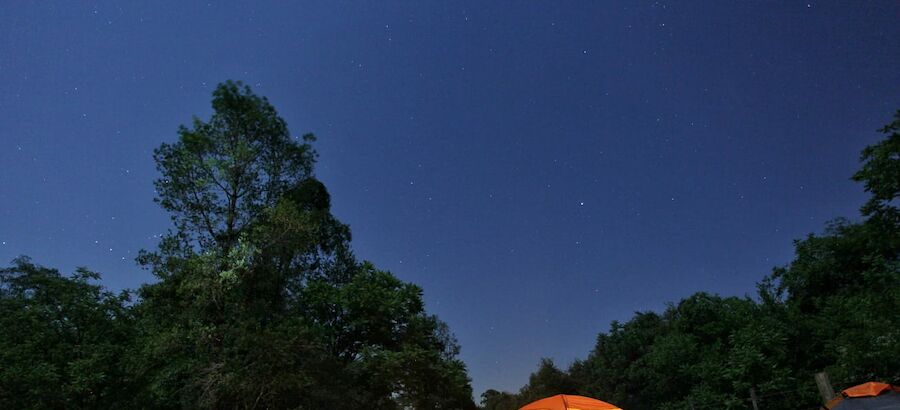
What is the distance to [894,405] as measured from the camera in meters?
10.7

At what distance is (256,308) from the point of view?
684 inches

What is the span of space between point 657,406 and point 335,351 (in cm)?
2012

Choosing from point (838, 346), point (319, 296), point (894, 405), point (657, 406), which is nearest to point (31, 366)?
point (319, 296)

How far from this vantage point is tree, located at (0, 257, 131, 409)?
14289mm

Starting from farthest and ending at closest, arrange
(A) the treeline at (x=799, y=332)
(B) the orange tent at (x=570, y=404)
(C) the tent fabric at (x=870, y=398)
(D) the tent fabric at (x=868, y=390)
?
(A) the treeline at (x=799, y=332) < (D) the tent fabric at (x=868, y=390) < (C) the tent fabric at (x=870, y=398) < (B) the orange tent at (x=570, y=404)

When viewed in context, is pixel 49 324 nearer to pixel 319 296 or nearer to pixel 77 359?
pixel 77 359

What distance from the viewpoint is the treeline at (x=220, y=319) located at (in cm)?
1544

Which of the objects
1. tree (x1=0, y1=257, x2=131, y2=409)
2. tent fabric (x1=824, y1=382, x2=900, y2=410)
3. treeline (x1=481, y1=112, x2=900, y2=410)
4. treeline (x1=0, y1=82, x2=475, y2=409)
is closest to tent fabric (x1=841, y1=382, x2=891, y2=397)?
tent fabric (x1=824, y1=382, x2=900, y2=410)

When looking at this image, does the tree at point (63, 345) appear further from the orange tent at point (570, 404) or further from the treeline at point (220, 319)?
the orange tent at point (570, 404)

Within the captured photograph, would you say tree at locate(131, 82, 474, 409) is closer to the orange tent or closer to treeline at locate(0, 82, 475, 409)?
treeline at locate(0, 82, 475, 409)

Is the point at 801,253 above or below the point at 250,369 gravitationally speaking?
above

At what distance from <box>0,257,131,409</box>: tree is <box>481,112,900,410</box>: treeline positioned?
71.6 feet

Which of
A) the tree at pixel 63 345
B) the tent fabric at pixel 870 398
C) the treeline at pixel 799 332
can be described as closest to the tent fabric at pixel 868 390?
the tent fabric at pixel 870 398

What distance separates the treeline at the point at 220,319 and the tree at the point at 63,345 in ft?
0.12
